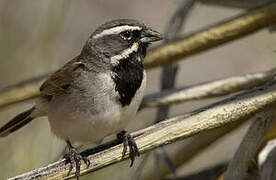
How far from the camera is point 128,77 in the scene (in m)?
4.27

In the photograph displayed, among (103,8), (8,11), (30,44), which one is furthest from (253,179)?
(103,8)

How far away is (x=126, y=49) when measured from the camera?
4.38 meters

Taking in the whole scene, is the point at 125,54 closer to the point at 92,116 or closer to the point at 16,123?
the point at 92,116

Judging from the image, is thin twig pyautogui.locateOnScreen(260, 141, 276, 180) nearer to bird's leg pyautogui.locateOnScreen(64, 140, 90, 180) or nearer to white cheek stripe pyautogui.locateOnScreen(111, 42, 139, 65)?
bird's leg pyautogui.locateOnScreen(64, 140, 90, 180)

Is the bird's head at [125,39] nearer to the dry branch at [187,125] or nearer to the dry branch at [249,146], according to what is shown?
the dry branch at [187,125]

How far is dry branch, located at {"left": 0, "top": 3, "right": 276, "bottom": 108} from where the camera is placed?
462 centimetres

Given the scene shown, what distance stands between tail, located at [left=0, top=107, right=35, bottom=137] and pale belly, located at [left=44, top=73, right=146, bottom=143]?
624 millimetres

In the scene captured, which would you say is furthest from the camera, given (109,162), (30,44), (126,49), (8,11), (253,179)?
(8,11)

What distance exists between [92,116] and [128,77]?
0.38 meters

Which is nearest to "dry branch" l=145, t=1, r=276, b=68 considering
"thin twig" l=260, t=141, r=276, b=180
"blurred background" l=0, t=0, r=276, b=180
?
"blurred background" l=0, t=0, r=276, b=180

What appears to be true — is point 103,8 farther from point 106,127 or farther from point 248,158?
point 248,158

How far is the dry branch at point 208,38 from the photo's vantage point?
4625mm

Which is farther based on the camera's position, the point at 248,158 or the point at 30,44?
the point at 30,44

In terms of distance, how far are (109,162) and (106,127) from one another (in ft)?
2.35
